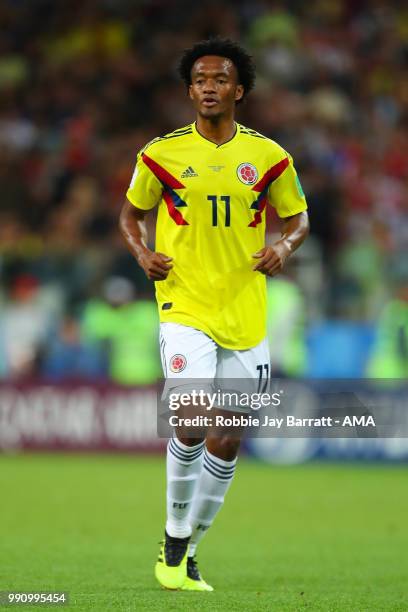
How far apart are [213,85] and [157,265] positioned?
957 millimetres

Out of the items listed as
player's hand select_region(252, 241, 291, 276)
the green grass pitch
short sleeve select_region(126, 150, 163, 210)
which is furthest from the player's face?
the green grass pitch

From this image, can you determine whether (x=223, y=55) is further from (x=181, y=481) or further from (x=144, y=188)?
(x=181, y=481)

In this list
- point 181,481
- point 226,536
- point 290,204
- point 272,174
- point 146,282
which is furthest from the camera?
point 146,282

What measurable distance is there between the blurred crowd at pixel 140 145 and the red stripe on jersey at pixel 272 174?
724cm

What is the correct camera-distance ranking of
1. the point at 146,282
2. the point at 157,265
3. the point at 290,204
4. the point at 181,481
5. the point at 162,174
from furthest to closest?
the point at 146,282, the point at 290,204, the point at 162,174, the point at 181,481, the point at 157,265

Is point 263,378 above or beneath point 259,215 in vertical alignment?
beneath

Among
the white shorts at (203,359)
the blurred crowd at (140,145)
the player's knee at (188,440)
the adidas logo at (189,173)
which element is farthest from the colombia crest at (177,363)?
the blurred crowd at (140,145)

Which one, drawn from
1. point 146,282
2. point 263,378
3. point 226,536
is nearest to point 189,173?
point 263,378

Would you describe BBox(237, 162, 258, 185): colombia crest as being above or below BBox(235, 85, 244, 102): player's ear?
below

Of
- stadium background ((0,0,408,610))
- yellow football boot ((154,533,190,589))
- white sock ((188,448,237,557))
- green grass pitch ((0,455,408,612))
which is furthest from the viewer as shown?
stadium background ((0,0,408,610))

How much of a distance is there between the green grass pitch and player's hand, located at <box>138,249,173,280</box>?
1527 mm

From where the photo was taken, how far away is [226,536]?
9.33 meters

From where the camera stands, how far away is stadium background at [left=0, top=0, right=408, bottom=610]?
9031mm

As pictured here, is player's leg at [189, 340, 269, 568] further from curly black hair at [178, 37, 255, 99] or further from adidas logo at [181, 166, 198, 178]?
curly black hair at [178, 37, 255, 99]
